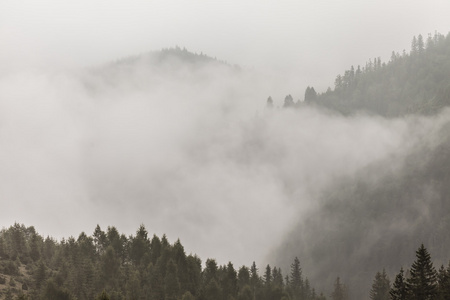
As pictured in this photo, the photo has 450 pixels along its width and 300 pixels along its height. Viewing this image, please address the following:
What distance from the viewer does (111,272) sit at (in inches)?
4205

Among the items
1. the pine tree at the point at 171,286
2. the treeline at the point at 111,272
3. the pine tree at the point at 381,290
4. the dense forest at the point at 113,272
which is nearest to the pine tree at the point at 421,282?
the dense forest at the point at 113,272

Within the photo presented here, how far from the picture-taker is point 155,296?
105125mm

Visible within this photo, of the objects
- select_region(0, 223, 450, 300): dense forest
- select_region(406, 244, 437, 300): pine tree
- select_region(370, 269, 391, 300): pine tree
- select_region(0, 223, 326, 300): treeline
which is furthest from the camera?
select_region(370, 269, 391, 300): pine tree

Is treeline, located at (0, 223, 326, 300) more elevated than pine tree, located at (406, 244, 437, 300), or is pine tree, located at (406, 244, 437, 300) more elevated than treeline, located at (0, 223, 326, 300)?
treeline, located at (0, 223, 326, 300)

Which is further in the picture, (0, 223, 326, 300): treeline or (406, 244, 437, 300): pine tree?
(0, 223, 326, 300): treeline

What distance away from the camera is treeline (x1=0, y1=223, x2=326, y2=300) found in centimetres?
9388

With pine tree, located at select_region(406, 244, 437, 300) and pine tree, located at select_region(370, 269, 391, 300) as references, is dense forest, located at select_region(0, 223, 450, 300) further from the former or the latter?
pine tree, located at select_region(406, 244, 437, 300)

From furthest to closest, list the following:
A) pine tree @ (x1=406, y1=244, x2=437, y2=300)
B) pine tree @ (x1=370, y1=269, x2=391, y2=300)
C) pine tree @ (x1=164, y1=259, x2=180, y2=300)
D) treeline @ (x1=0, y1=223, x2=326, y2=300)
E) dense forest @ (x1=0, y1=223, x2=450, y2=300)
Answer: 1. pine tree @ (x1=370, y1=269, x2=391, y2=300)
2. pine tree @ (x1=164, y1=259, x2=180, y2=300)
3. treeline @ (x1=0, y1=223, x2=326, y2=300)
4. dense forest @ (x1=0, y1=223, x2=450, y2=300)
5. pine tree @ (x1=406, y1=244, x2=437, y2=300)

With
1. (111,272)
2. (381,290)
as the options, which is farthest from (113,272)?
(381,290)

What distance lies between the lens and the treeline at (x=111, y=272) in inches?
3696

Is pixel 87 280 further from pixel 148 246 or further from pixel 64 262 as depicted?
pixel 148 246

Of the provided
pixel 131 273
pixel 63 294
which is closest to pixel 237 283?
pixel 131 273

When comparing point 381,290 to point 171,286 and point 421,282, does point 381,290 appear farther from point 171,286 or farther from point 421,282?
point 421,282

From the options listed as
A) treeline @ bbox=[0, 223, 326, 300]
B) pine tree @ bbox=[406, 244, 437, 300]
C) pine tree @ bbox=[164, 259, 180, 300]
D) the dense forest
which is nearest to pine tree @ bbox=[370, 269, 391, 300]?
the dense forest
